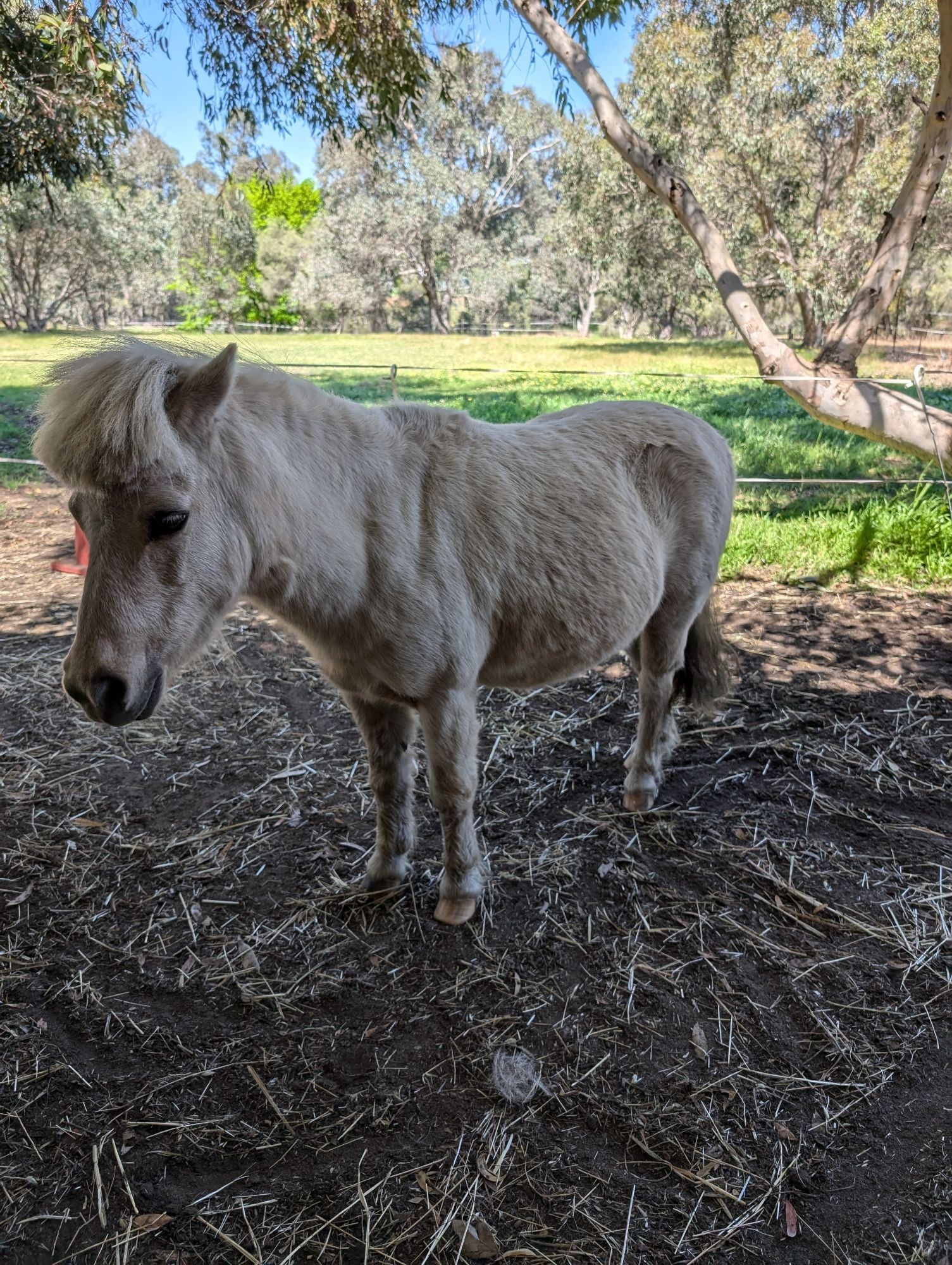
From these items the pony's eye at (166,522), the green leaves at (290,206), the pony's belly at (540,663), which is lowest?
the pony's belly at (540,663)

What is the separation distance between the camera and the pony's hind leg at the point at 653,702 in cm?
303

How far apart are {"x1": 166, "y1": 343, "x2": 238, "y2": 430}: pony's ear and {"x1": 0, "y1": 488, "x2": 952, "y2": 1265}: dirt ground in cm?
88

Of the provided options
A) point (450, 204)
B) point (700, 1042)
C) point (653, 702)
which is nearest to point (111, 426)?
point (700, 1042)

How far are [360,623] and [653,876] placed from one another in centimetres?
151

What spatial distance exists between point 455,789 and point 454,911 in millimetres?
499

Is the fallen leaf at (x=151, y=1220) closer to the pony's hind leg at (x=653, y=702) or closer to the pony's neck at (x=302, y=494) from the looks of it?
the pony's neck at (x=302, y=494)

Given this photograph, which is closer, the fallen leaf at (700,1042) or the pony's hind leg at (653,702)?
the fallen leaf at (700,1042)

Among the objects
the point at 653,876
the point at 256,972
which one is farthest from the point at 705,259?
the point at 256,972

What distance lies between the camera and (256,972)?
2320mm

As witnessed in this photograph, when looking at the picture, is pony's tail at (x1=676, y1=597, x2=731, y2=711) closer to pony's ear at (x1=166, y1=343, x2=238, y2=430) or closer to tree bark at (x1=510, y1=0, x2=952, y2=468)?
pony's ear at (x1=166, y1=343, x2=238, y2=430)

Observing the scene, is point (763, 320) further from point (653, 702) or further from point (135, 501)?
point (135, 501)

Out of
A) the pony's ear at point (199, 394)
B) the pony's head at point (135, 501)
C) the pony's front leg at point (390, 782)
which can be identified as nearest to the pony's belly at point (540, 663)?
the pony's front leg at point (390, 782)

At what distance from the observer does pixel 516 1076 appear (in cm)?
196

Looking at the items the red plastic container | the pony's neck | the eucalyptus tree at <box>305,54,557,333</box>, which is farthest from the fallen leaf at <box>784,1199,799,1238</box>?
the eucalyptus tree at <box>305,54,557,333</box>
